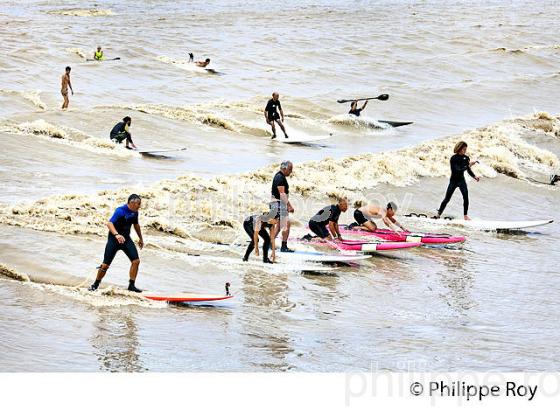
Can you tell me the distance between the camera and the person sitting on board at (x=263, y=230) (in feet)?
48.8

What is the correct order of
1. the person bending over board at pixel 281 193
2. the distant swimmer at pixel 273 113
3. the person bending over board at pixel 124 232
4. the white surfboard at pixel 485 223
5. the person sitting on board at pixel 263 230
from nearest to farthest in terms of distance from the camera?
the person bending over board at pixel 124 232 < the person sitting on board at pixel 263 230 < the person bending over board at pixel 281 193 < the white surfboard at pixel 485 223 < the distant swimmer at pixel 273 113

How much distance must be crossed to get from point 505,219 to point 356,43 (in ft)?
108

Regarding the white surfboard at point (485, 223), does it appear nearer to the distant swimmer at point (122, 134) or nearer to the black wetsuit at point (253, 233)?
→ the black wetsuit at point (253, 233)

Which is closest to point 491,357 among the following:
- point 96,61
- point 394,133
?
point 394,133

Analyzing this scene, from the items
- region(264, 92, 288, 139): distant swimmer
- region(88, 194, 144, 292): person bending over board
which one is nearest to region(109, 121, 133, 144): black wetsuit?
region(264, 92, 288, 139): distant swimmer

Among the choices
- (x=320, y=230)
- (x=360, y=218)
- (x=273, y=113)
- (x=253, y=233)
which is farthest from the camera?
(x=273, y=113)

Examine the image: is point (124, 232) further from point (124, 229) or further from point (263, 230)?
point (263, 230)

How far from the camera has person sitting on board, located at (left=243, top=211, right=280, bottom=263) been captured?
14.9 metres

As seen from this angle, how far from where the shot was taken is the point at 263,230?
15.0 meters

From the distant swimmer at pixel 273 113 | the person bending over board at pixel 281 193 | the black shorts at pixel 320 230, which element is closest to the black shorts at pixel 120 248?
the person bending over board at pixel 281 193

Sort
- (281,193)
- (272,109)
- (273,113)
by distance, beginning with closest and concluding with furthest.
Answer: (281,193) < (272,109) < (273,113)

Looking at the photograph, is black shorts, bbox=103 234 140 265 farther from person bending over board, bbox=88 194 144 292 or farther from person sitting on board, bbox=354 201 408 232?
person sitting on board, bbox=354 201 408 232

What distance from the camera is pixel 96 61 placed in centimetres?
4219

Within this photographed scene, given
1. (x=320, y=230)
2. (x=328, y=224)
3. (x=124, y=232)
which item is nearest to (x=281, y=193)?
(x=320, y=230)
